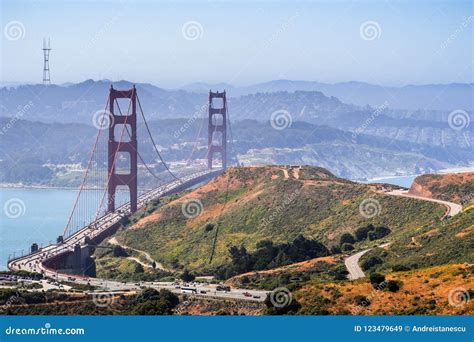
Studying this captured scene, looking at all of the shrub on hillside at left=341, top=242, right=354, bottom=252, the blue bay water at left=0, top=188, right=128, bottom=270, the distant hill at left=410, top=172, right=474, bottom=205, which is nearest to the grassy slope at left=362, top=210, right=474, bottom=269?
the shrub on hillside at left=341, top=242, right=354, bottom=252

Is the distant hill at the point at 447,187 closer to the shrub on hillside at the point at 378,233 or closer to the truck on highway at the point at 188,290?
the shrub on hillside at the point at 378,233

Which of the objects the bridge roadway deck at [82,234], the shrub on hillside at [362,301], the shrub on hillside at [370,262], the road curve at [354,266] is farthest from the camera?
the bridge roadway deck at [82,234]

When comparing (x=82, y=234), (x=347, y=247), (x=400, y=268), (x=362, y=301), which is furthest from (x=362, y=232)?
(x=82, y=234)

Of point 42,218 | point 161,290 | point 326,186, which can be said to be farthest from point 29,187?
point 161,290

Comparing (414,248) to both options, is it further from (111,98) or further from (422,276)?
(111,98)

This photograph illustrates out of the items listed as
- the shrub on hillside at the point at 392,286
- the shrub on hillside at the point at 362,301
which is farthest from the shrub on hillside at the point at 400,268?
the shrub on hillside at the point at 362,301

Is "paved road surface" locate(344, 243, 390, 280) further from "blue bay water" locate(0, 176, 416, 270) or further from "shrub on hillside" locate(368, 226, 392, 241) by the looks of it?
"blue bay water" locate(0, 176, 416, 270)
